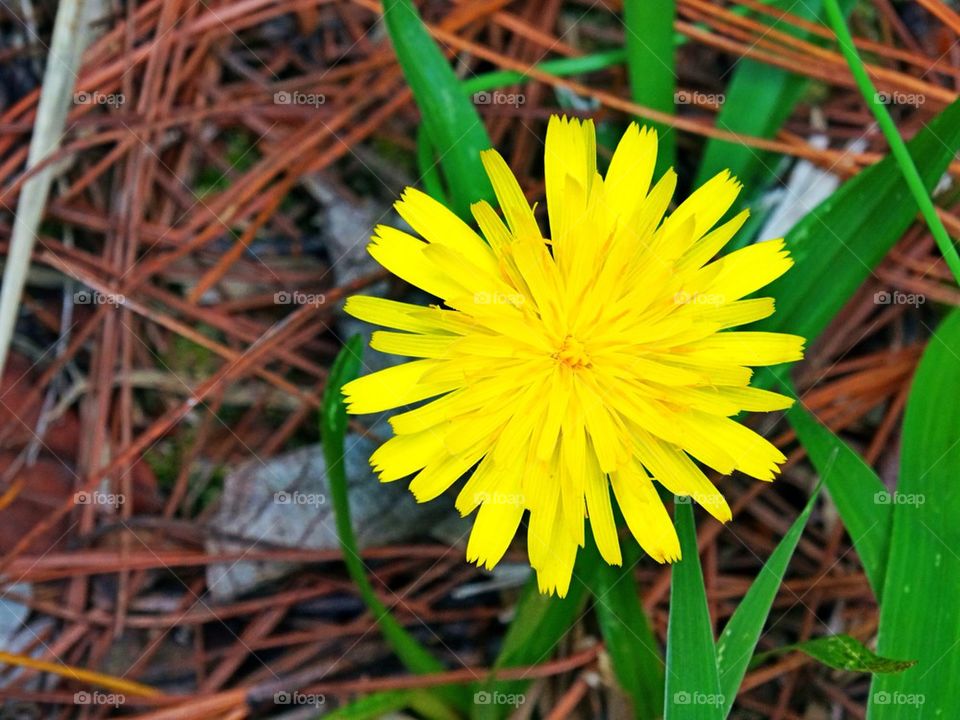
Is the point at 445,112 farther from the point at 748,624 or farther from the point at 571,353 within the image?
the point at 748,624

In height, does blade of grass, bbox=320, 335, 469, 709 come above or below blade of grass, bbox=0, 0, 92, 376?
below

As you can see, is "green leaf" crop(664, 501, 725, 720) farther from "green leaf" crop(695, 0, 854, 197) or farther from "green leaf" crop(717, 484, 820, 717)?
"green leaf" crop(695, 0, 854, 197)

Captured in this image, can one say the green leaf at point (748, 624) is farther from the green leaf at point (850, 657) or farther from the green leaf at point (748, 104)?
the green leaf at point (748, 104)

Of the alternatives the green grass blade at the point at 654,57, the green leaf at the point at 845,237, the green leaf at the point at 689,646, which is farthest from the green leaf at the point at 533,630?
the green grass blade at the point at 654,57

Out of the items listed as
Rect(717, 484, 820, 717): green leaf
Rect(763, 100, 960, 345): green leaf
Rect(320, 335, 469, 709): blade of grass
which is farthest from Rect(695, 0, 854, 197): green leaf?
Rect(320, 335, 469, 709): blade of grass

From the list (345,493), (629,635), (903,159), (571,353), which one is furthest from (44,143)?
(903,159)

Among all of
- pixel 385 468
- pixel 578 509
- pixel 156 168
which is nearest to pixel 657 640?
pixel 578 509
